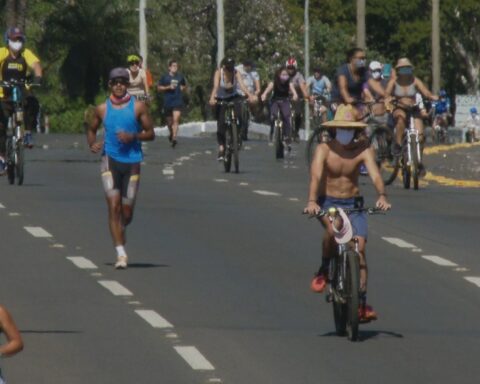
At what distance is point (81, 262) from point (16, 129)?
856 cm

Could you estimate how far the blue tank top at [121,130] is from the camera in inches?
692

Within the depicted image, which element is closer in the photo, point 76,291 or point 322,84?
point 76,291

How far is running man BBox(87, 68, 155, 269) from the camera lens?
1753 cm

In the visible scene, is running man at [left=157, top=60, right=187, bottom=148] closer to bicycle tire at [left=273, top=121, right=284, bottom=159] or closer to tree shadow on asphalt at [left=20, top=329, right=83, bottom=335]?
bicycle tire at [left=273, top=121, right=284, bottom=159]

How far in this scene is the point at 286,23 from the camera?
102m

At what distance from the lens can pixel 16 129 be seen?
26.1 meters

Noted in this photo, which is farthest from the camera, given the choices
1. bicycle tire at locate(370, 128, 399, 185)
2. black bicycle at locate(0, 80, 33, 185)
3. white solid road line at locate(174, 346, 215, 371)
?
bicycle tire at locate(370, 128, 399, 185)

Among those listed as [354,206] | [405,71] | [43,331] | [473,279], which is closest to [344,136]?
[354,206]

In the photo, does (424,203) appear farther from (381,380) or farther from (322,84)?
(322,84)

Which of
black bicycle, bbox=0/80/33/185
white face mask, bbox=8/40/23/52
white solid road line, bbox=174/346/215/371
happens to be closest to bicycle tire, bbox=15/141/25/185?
black bicycle, bbox=0/80/33/185

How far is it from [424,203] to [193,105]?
250ft

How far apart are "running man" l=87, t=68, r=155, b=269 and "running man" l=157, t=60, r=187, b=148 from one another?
2322 centimetres

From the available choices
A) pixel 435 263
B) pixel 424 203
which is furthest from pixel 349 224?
pixel 424 203

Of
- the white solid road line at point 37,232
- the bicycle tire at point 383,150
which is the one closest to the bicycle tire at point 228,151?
the bicycle tire at point 383,150
